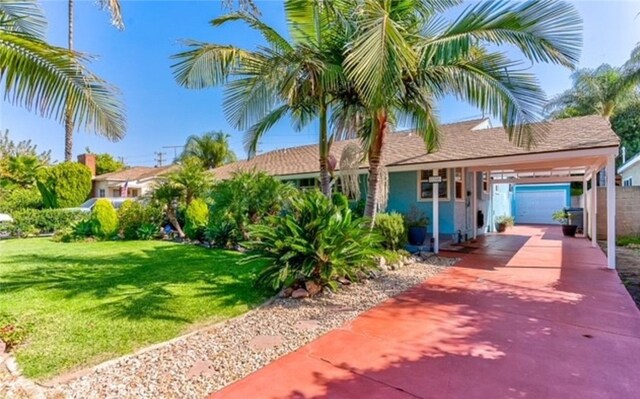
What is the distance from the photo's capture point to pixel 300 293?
6.63 m

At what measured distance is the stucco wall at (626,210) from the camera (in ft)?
46.9

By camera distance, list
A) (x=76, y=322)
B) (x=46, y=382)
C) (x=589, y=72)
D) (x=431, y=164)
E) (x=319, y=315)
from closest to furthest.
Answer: (x=46, y=382)
(x=76, y=322)
(x=319, y=315)
(x=431, y=164)
(x=589, y=72)

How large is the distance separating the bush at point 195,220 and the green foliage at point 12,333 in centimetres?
956

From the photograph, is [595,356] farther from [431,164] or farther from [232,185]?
[232,185]

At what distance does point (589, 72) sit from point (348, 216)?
2988 centimetres

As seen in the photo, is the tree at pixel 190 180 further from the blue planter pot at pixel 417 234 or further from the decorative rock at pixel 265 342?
the decorative rock at pixel 265 342

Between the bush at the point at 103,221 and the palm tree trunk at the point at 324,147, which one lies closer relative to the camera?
the palm tree trunk at the point at 324,147

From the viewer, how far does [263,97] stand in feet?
26.0

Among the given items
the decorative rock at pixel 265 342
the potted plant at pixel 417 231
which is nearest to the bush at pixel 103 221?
the potted plant at pixel 417 231

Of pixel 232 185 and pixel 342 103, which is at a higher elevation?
pixel 342 103

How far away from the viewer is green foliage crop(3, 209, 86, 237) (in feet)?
55.7

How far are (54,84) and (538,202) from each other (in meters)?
27.1

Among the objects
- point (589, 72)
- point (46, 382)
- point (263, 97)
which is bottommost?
point (46, 382)

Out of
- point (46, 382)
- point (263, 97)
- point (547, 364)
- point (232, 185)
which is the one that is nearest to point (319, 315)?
point (547, 364)
